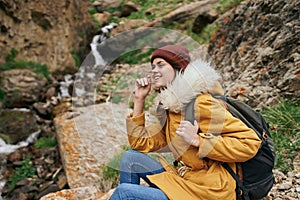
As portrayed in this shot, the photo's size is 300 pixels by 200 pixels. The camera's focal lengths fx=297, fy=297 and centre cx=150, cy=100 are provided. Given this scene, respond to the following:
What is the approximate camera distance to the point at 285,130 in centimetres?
301

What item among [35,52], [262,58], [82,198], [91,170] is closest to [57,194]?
[82,198]

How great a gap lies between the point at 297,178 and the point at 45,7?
318 inches

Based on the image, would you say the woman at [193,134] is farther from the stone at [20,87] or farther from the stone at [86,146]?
the stone at [20,87]

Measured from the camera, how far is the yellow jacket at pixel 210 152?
1.38 m

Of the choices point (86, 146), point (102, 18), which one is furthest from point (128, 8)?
point (86, 146)

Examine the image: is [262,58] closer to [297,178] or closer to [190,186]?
[297,178]

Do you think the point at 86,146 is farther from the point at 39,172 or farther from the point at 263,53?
the point at 263,53

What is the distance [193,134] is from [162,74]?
399 mm

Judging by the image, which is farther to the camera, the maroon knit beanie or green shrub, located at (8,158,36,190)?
green shrub, located at (8,158,36,190)

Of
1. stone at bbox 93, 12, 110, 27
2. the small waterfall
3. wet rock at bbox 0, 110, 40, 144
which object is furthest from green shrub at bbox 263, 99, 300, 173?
stone at bbox 93, 12, 110, 27

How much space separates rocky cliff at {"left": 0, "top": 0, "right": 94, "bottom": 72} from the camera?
7.38 metres

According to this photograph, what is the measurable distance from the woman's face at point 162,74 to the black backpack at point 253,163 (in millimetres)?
218

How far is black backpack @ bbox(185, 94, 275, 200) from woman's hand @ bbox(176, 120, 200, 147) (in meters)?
0.05

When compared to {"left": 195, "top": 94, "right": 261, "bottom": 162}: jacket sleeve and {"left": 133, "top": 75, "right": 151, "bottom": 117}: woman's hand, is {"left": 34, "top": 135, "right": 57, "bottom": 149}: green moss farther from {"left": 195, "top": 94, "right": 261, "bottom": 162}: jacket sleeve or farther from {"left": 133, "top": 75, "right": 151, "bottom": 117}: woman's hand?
{"left": 195, "top": 94, "right": 261, "bottom": 162}: jacket sleeve
